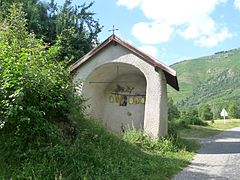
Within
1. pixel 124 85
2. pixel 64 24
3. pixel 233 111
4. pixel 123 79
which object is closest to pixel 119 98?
pixel 124 85

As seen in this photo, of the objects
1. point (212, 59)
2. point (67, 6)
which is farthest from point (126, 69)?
point (212, 59)

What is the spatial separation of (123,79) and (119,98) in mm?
1006

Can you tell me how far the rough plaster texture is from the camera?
1350cm

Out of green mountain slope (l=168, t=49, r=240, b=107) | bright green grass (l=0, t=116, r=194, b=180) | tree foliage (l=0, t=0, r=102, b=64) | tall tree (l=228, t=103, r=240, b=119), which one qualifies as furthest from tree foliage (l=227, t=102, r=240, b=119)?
bright green grass (l=0, t=116, r=194, b=180)

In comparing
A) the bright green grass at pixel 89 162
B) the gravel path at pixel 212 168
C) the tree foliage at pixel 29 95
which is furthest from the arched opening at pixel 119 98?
the tree foliage at pixel 29 95

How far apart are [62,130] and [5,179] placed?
2506mm

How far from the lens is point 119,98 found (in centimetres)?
1672

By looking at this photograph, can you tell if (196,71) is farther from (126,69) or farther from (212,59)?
(126,69)

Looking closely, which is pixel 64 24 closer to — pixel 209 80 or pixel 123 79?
pixel 123 79

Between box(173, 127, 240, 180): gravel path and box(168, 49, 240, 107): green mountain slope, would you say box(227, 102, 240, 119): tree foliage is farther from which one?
box(173, 127, 240, 180): gravel path

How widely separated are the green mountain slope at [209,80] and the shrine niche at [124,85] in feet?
312

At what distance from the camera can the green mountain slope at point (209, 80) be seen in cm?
12584

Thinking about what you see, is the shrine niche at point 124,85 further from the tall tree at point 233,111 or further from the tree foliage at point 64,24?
the tall tree at point 233,111

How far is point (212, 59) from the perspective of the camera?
647 ft
